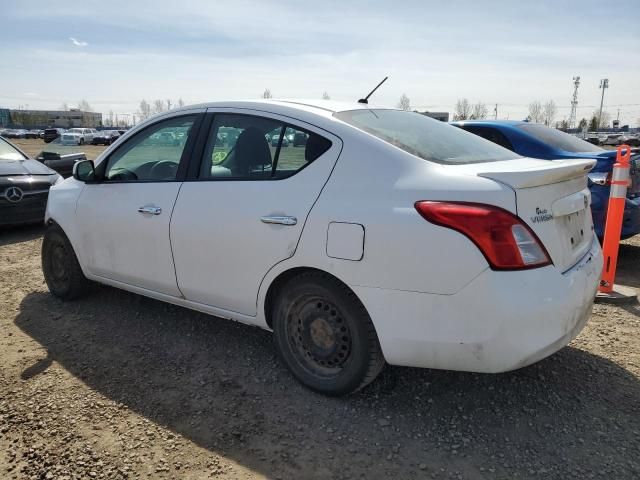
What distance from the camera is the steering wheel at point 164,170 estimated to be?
11.0ft

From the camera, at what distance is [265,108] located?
3.05 metres

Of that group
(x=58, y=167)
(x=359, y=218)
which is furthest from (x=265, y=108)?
(x=58, y=167)

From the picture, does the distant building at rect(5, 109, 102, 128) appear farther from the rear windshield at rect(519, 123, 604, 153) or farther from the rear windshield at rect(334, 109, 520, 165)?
the rear windshield at rect(334, 109, 520, 165)

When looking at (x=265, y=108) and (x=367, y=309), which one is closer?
(x=367, y=309)

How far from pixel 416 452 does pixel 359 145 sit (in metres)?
1.52

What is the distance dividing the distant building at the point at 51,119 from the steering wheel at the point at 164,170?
387ft

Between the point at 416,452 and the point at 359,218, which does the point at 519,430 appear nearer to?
the point at 416,452

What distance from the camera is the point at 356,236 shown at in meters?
2.44

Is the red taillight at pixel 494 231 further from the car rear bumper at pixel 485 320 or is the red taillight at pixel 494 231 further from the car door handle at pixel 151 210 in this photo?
the car door handle at pixel 151 210

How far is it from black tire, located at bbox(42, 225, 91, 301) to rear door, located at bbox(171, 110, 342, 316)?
144 cm

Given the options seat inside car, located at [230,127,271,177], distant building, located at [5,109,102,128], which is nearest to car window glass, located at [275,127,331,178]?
seat inside car, located at [230,127,271,177]

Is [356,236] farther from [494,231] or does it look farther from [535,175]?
[535,175]

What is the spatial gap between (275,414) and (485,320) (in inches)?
48.2

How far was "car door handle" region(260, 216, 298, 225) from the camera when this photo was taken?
2.64 meters
